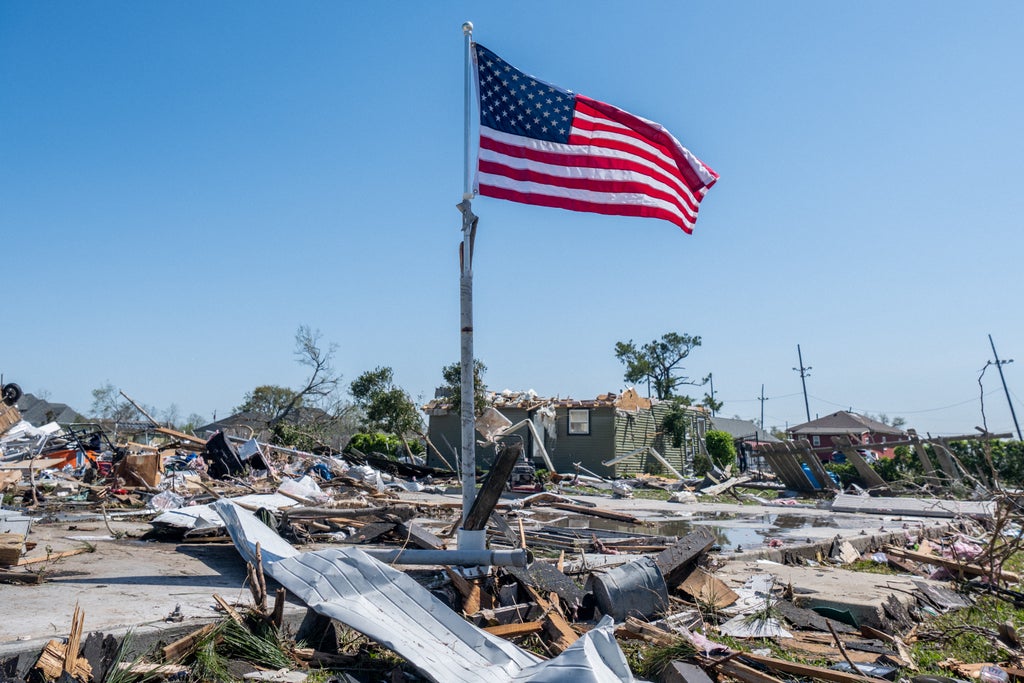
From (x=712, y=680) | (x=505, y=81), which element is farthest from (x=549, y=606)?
(x=505, y=81)

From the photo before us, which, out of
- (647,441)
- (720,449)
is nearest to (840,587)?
(647,441)

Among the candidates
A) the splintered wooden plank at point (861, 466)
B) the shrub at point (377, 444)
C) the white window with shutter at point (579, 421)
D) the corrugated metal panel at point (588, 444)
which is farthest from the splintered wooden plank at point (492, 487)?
the white window with shutter at point (579, 421)

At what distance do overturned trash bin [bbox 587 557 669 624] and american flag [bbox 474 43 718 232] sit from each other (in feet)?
12.2

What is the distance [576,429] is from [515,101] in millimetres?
26260

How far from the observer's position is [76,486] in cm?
1504

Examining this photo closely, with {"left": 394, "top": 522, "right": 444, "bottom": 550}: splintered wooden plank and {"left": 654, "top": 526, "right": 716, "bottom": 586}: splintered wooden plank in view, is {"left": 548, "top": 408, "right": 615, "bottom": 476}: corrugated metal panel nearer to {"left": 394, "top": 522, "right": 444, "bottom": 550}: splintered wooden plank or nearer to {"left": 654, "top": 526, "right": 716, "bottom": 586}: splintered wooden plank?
{"left": 394, "top": 522, "right": 444, "bottom": 550}: splintered wooden plank

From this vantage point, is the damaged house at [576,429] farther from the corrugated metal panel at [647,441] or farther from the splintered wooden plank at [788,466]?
the splintered wooden plank at [788,466]

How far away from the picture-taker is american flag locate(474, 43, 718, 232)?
7.32 m

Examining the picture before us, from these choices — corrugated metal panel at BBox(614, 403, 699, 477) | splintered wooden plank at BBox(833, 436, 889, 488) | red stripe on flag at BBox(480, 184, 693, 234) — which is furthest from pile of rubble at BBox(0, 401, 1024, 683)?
corrugated metal panel at BBox(614, 403, 699, 477)

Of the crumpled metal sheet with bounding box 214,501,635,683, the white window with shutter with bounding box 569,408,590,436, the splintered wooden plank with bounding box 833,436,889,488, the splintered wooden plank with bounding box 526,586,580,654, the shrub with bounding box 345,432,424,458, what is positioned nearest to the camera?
the crumpled metal sheet with bounding box 214,501,635,683

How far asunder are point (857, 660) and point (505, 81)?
20.2ft

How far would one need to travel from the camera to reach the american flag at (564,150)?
24.0ft

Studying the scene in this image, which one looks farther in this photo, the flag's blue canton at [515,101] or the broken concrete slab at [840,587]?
the flag's blue canton at [515,101]

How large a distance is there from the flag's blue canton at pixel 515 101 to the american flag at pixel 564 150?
0.01 m
